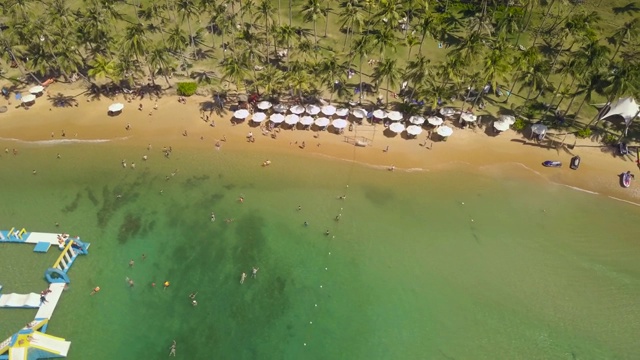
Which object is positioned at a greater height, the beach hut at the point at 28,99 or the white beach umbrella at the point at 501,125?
the white beach umbrella at the point at 501,125

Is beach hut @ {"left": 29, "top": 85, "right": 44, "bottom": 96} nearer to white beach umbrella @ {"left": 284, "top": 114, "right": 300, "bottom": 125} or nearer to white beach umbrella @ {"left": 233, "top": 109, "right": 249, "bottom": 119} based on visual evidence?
white beach umbrella @ {"left": 233, "top": 109, "right": 249, "bottom": 119}

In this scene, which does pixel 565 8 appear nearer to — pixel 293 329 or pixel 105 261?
pixel 293 329

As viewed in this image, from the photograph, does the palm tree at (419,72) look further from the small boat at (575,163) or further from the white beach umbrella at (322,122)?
the small boat at (575,163)

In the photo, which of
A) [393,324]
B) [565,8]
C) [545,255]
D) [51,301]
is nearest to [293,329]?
[393,324]

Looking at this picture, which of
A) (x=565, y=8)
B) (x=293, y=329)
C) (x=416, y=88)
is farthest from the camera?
(x=565, y=8)

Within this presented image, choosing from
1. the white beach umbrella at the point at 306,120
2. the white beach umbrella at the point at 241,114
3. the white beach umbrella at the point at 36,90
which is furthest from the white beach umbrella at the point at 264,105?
the white beach umbrella at the point at 36,90

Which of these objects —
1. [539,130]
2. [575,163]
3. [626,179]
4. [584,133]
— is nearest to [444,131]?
[539,130]
